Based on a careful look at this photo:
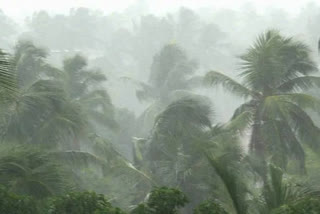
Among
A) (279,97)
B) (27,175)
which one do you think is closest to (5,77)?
(27,175)

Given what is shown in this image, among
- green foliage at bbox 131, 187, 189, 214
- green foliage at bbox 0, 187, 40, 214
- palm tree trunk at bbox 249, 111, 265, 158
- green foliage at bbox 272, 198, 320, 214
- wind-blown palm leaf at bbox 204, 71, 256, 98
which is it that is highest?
wind-blown palm leaf at bbox 204, 71, 256, 98

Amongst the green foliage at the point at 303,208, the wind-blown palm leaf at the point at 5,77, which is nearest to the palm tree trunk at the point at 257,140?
the green foliage at the point at 303,208

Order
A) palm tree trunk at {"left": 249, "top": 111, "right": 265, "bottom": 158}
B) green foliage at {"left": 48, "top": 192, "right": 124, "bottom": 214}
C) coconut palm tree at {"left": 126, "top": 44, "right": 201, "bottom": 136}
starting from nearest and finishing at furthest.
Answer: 1. green foliage at {"left": 48, "top": 192, "right": 124, "bottom": 214}
2. palm tree trunk at {"left": 249, "top": 111, "right": 265, "bottom": 158}
3. coconut palm tree at {"left": 126, "top": 44, "right": 201, "bottom": 136}

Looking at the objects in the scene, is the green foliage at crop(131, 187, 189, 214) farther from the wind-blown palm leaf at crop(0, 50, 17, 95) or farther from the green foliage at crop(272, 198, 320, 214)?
the wind-blown palm leaf at crop(0, 50, 17, 95)

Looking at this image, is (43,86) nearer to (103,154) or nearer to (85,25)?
(103,154)

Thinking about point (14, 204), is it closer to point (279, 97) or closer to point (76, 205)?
point (76, 205)

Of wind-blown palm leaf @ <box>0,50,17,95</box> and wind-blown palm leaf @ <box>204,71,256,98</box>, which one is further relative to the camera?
wind-blown palm leaf @ <box>204,71,256,98</box>

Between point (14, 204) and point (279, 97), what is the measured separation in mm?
8681

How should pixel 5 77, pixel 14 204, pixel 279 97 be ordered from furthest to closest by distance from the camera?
pixel 279 97 → pixel 14 204 → pixel 5 77

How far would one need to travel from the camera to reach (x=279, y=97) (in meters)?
13.0

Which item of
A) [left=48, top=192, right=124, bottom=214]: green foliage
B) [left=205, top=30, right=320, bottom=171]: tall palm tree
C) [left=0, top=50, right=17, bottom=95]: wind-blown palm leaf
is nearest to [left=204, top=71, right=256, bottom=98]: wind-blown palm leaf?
[left=205, top=30, right=320, bottom=171]: tall palm tree

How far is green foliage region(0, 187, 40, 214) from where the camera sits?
20.4 feet

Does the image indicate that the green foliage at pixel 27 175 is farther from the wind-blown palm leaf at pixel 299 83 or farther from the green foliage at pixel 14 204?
the wind-blown palm leaf at pixel 299 83

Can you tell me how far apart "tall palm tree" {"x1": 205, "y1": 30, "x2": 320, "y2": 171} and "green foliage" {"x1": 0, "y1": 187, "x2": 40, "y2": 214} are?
830cm
